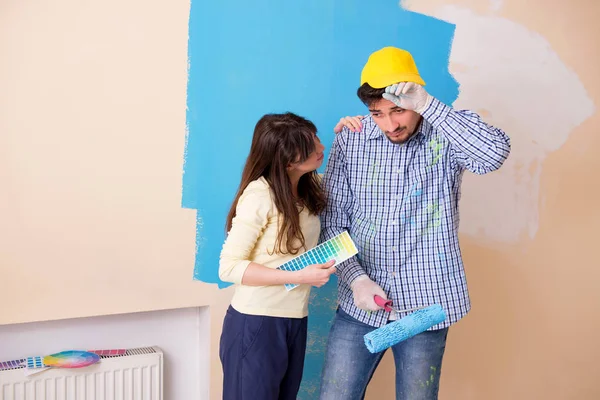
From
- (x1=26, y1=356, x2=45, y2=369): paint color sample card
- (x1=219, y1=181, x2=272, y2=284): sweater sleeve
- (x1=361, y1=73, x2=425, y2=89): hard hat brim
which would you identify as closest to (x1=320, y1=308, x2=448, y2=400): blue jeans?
(x1=219, y1=181, x2=272, y2=284): sweater sleeve

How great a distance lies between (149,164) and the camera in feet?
5.71

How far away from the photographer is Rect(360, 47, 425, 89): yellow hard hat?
146cm

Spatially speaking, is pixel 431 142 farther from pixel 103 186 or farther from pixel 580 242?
pixel 580 242

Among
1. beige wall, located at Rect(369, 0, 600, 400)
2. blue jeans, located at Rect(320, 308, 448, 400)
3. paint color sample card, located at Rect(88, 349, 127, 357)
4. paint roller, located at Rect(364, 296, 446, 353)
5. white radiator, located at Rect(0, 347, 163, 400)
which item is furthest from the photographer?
beige wall, located at Rect(369, 0, 600, 400)

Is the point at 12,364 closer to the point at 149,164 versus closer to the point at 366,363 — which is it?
the point at 149,164

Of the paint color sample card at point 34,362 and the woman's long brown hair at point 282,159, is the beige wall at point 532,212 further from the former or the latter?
the paint color sample card at point 34,362

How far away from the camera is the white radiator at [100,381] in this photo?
163 centimetres

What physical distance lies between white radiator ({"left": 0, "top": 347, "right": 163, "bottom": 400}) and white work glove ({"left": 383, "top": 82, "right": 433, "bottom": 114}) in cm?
98

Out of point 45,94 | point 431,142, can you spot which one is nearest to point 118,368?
point 45,94

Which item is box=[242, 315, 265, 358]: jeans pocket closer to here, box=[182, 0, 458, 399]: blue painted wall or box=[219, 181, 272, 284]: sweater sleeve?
box=[219, 181, 272, 284]: sweater sleeve

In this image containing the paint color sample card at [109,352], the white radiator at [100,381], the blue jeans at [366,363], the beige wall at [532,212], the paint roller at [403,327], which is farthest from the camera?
the beige wall at [532,212]

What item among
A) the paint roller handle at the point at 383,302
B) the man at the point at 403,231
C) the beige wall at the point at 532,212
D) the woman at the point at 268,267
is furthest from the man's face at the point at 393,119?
the beige wall at the point at 532,212

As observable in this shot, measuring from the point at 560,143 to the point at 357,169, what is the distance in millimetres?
1150

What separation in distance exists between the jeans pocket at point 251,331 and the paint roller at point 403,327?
0.25m
